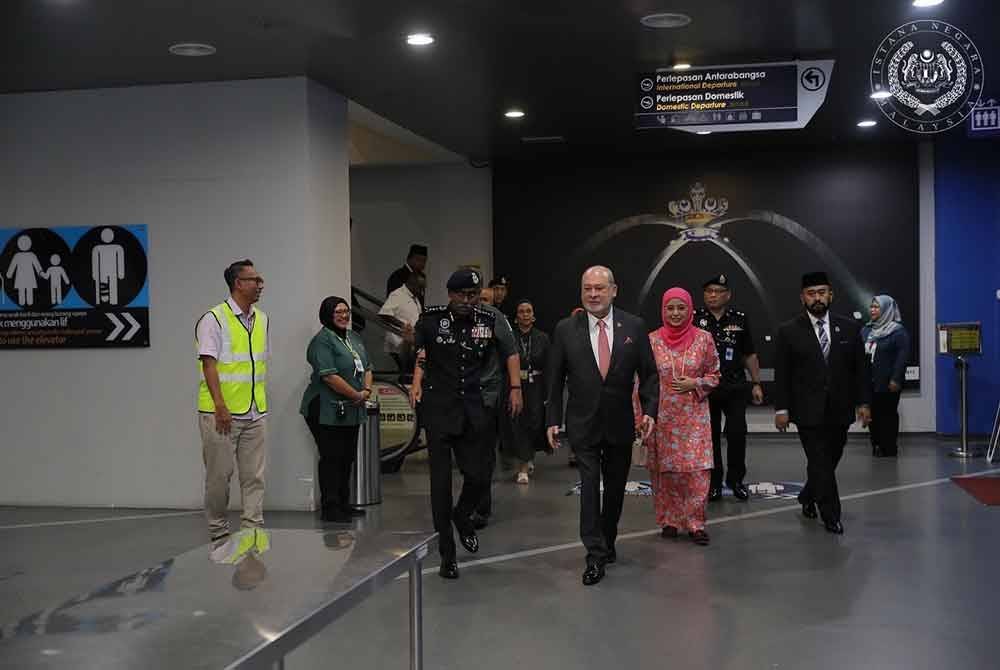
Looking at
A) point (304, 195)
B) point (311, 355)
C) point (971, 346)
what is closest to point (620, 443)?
point (311, 355)

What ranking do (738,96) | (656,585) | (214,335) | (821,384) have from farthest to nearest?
(738,96) < (821,384) < (214,335) < (656,585)

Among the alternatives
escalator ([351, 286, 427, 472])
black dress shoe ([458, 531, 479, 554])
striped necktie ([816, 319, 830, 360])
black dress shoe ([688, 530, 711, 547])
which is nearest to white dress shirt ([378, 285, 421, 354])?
escalator ([351, 286, 427, 472])

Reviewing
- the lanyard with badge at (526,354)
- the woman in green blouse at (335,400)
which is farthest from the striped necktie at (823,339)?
the lanyard with badge at (526,354)

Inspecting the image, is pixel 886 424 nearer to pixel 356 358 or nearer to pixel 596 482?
pixel 356 358

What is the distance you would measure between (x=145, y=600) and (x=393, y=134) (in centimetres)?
1051

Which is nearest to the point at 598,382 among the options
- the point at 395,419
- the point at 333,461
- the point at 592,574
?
the point at 592,574

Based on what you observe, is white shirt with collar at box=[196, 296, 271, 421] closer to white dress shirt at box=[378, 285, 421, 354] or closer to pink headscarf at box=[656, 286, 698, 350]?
pink headscarf at box=[656, 286, 698, 350]

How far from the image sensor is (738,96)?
7.83 metres

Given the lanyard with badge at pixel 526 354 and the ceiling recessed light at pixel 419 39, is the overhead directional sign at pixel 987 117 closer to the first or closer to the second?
the lanyard with badge at pixel 526 354

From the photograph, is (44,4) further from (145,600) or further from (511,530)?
(145,600)

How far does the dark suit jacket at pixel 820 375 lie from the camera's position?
7211mm

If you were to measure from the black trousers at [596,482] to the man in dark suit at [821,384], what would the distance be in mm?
1515

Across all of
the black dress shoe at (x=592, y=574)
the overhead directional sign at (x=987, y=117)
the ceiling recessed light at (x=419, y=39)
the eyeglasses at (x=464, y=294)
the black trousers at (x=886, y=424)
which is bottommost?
the black dress shoe at (x=592, y=574)

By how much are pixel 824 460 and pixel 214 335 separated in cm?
393
